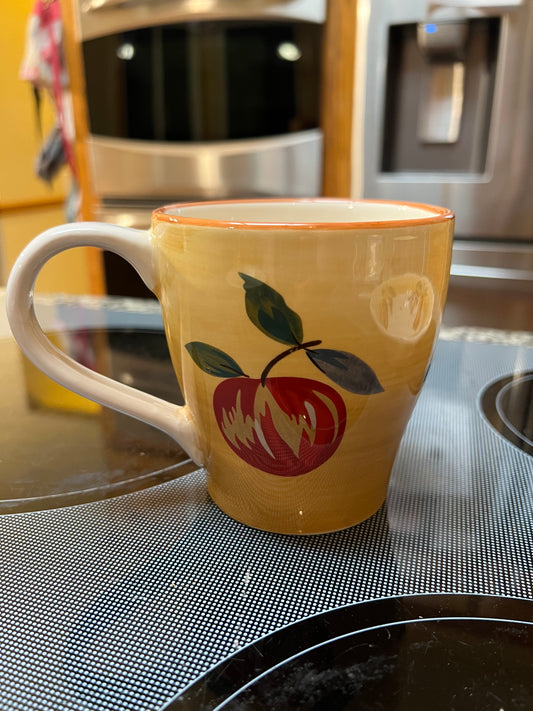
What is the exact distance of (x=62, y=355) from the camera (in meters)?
0.30

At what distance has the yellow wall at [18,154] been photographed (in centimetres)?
238

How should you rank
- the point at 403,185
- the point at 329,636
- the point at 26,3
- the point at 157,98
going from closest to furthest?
the point at 329,636 → the point at 403,185 → the point at 157,98 → the point at 26,3

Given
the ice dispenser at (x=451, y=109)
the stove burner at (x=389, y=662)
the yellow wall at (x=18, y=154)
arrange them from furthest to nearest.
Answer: the yellow wall at (x=18, y=154) < the ice dispenser at (x=451, y=109) < the stove burner at (x=389, y=662)

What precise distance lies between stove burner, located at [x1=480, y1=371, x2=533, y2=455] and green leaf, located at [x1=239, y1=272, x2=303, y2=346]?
0.20m

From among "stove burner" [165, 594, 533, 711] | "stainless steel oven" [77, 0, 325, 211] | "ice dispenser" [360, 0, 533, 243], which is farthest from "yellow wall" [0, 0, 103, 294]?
"stove burner" [165, 594, 533, 711]

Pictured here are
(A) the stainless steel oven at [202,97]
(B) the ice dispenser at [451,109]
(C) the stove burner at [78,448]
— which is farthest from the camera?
(A) the stainless steel oven at [202,97]

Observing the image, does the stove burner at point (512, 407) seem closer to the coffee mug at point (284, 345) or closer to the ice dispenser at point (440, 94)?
the coffee mug at point (284, 345)

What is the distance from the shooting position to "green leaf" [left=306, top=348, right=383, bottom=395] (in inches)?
9.8

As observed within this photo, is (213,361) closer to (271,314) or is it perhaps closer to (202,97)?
(271,314)

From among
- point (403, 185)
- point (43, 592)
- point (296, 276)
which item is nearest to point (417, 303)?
point (296, 276)

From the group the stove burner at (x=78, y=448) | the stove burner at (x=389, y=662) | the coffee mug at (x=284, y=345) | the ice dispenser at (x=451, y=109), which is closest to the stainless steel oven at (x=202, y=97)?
the ice dispenser at (x=451, y=109)

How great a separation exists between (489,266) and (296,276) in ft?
3.17

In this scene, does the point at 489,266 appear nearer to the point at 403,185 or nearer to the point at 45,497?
the point at 403,185

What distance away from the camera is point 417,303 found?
26 centimetres
